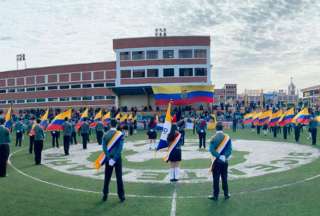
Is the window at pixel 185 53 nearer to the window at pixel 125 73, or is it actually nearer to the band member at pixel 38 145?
the window at pixel 125 73

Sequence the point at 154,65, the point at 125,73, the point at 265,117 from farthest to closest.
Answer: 1. the point at 125,73
2. the point at 154,65
3. the point at 265,117

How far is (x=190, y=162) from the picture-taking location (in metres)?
17.9

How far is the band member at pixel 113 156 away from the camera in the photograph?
1044 centimetres

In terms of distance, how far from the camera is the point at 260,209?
9266 millimetres

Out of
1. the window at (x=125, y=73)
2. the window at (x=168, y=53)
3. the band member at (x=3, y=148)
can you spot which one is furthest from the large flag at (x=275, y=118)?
the window at (x=125, y=73)

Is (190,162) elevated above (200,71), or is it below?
below

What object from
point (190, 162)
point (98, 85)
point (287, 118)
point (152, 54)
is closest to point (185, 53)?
point (152, 54)

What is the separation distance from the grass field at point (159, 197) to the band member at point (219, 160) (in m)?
0.39

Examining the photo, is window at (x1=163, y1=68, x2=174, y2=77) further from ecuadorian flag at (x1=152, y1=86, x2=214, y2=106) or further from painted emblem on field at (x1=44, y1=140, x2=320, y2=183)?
painted emblem on field at (x1=44, y1=140, x2=320, y2=183)

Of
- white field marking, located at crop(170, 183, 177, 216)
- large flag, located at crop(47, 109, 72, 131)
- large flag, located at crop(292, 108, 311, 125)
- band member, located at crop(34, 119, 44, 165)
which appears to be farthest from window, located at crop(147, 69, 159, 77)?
white field marking, located at crop(170, 183, 177, 216)

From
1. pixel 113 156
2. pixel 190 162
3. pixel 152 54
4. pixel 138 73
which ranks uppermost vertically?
pixel 152 54

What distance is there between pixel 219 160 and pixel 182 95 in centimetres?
4189

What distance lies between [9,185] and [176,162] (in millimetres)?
6418

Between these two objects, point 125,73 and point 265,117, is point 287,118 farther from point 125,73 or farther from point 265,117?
point 125,73
